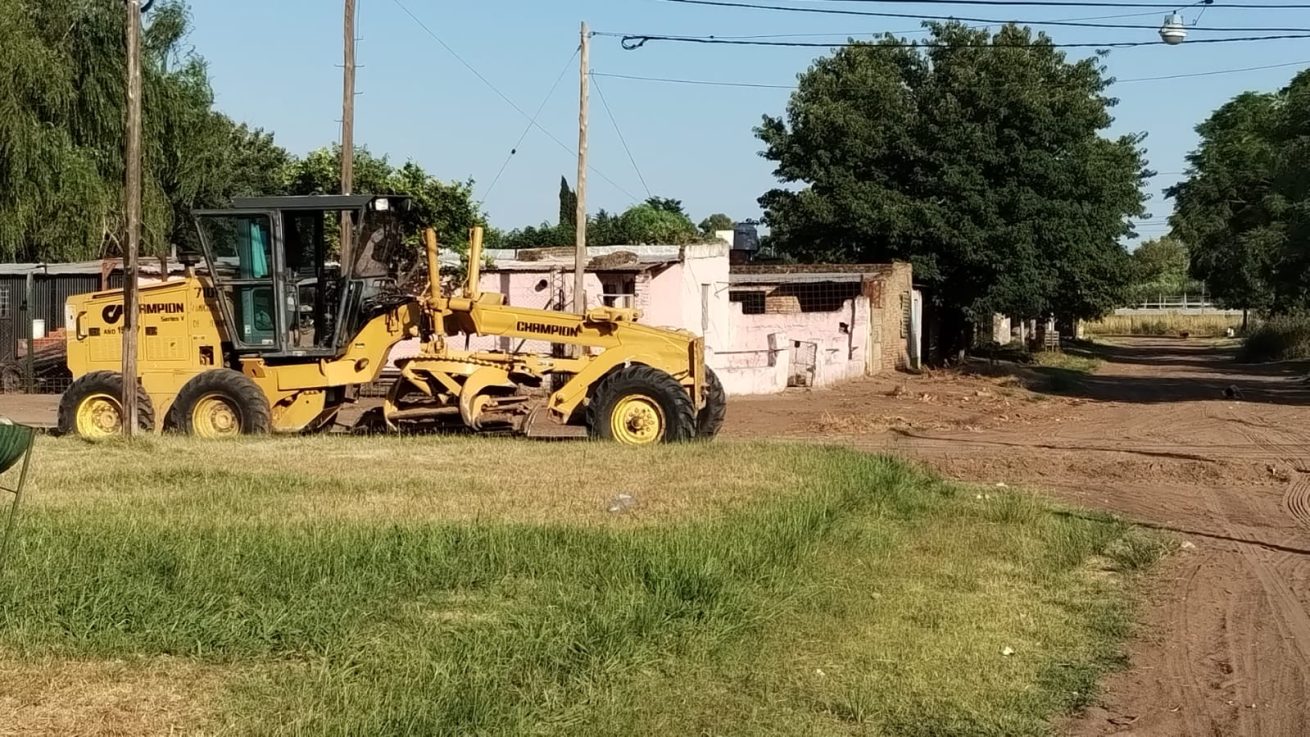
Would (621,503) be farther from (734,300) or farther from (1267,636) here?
(734,300)

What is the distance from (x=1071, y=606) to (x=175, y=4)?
33402mm

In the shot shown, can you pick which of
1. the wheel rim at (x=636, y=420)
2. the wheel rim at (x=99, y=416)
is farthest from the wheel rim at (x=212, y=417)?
the wheel rim at (x=636, y=420)

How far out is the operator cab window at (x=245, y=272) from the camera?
17.5 m

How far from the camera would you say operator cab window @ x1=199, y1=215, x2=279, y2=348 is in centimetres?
1753

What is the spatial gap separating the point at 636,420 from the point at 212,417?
5.31 meters

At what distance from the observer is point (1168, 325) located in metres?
85.8

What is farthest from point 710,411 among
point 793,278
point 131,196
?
point 793,278

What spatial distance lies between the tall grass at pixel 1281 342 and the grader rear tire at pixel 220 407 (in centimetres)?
4273

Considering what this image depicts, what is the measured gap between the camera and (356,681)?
6.43 meters

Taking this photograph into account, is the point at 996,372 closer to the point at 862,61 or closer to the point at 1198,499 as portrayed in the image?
the point at 862,61

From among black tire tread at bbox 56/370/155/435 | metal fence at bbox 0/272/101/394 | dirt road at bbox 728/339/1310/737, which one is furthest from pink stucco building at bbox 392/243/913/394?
black tire tread at bbox 56/370/155/435

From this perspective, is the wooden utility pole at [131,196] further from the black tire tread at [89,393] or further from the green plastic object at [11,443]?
the green plastic object at [11,443]

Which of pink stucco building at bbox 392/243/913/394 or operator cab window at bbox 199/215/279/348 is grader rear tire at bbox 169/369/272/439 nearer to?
operator cab window at bbox 199/215/279/348

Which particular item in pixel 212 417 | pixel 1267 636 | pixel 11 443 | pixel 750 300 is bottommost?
pixel 1267 636
